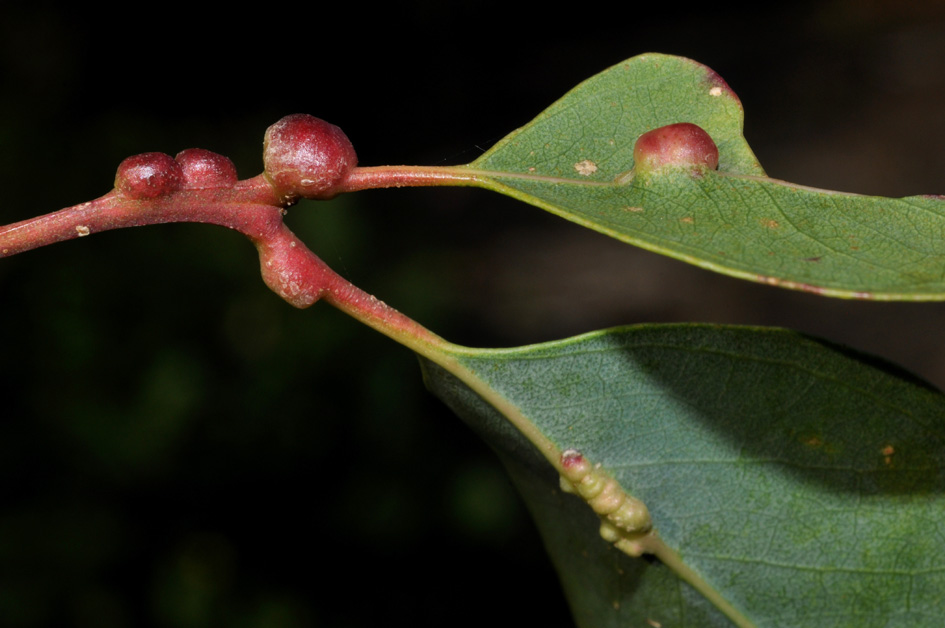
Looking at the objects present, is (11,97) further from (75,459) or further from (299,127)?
(299,127)

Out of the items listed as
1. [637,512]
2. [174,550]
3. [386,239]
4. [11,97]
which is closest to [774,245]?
[637,512]

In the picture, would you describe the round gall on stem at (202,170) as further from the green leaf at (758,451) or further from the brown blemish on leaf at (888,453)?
the brown blemish on leaf at (888,453)

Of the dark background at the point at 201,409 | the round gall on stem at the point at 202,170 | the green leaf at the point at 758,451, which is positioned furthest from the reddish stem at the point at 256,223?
the dark background at the point at 201,409

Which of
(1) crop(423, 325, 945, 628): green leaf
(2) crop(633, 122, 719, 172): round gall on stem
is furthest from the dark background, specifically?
(2) crop(633, 122, 719, 172): round gall on stem

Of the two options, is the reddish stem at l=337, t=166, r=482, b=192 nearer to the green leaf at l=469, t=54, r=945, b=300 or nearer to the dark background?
the green leaf at l=469, t=54, r=945, b=300

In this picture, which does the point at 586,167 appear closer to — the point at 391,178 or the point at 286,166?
the point at 391,178

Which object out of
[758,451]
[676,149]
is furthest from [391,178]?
[758,451]
